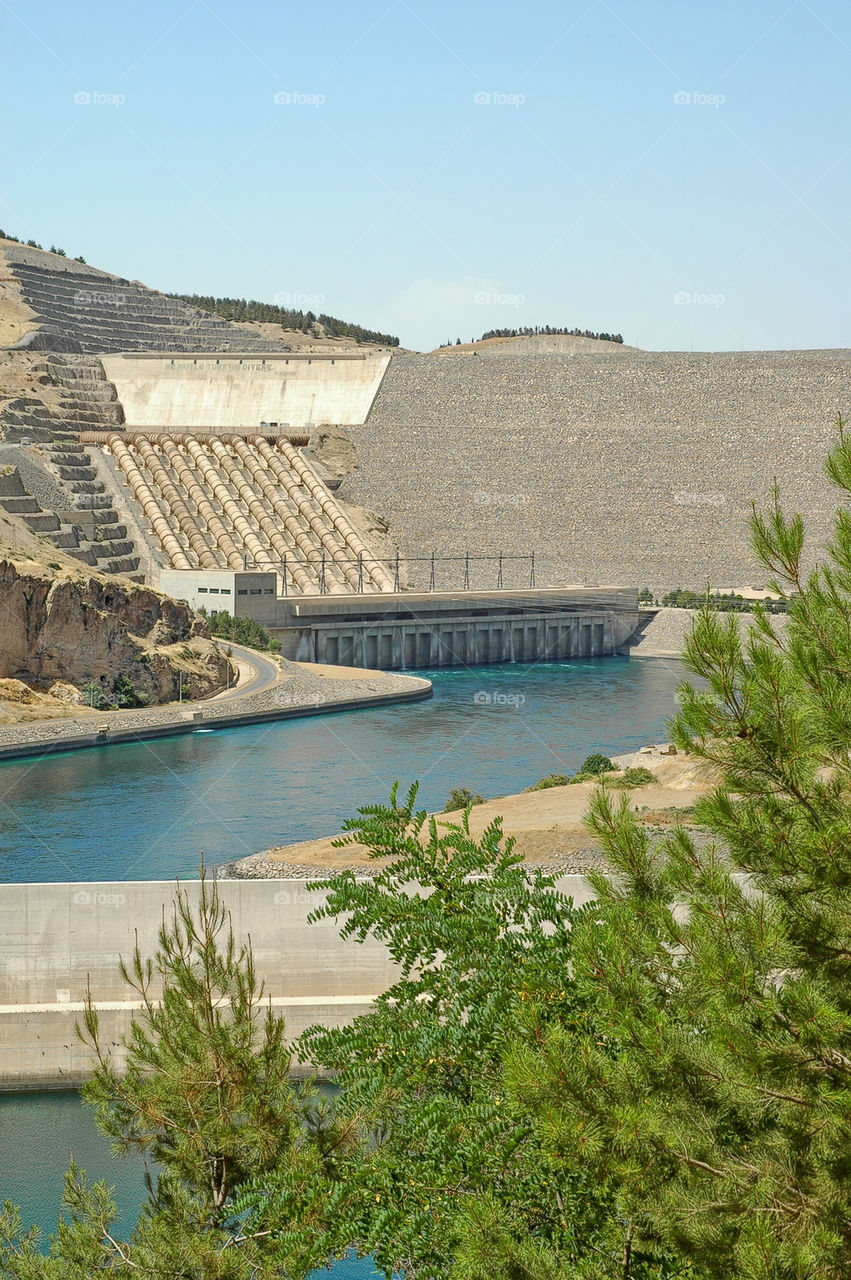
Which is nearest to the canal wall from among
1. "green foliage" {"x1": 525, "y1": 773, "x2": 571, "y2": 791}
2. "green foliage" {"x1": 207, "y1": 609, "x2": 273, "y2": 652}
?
"green foliage" {"x1": 525, "y1": 773, "x2": 571, "y2": 791}

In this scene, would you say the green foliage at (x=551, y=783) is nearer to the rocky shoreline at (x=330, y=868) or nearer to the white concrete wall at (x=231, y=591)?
the rocky shoreline at (x=330, y=868)

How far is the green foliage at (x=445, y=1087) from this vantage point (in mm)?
9859

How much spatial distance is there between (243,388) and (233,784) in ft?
204

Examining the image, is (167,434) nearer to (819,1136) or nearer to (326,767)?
(326,767)

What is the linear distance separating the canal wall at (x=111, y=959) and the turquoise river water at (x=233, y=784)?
2.85 feet

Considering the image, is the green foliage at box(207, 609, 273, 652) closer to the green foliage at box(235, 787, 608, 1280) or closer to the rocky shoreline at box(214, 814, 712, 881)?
the rocky shoreline at box(214, 814, 712, 881)

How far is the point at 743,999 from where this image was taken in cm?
789

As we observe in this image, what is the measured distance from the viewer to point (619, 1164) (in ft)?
26.1

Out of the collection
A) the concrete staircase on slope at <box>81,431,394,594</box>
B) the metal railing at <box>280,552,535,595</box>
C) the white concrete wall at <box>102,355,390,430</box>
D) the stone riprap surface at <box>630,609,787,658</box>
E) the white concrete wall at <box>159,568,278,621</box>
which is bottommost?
the stone riprap surface at <box>630,609,787,658</box>

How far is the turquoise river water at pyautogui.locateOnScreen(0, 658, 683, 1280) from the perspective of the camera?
20500mm

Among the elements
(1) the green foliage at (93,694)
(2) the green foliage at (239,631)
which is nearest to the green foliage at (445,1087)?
(1) the green foliage at (93,694)

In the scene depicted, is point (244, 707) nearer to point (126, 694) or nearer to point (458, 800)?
point (126, 694)

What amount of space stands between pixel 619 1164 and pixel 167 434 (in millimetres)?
87192

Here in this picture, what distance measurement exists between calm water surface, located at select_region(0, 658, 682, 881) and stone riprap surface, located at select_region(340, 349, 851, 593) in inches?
872
